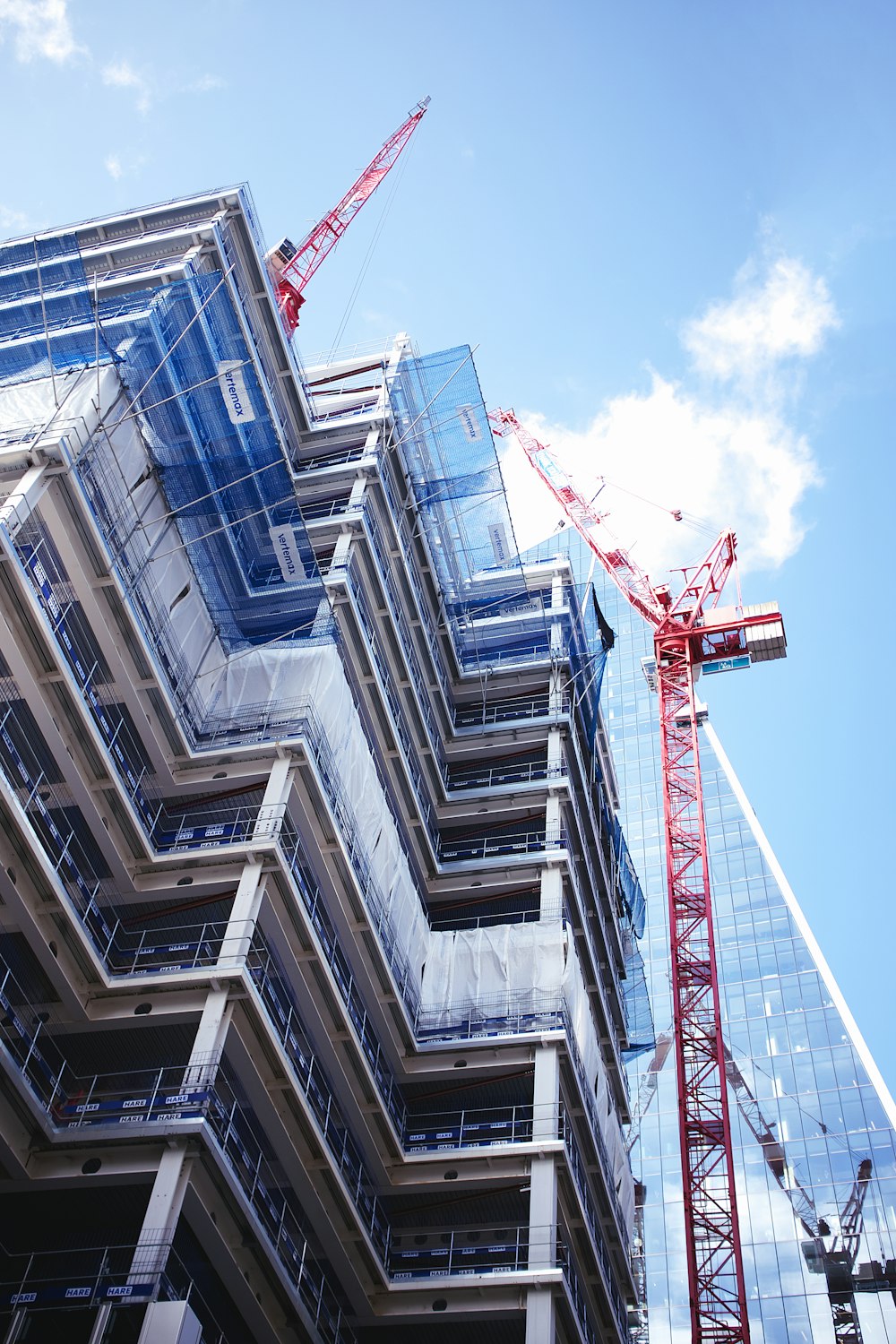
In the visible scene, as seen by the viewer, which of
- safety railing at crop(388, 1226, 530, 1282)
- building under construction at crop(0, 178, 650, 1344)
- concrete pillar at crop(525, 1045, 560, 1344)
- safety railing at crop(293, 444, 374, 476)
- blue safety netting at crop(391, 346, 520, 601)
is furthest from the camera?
blue safety netting at crop(391, 346, 520, 601)

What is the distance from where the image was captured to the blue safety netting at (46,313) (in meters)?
29.0

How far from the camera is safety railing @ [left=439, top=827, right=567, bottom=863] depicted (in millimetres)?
39062

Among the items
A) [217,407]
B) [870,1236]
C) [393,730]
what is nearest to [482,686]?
[393,730]

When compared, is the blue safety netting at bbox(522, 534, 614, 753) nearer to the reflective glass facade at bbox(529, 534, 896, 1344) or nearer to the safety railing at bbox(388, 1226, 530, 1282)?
the safety railing at bbox(388, 1226, 530, 1282)

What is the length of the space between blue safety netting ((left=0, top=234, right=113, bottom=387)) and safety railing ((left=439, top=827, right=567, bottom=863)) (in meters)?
19.7

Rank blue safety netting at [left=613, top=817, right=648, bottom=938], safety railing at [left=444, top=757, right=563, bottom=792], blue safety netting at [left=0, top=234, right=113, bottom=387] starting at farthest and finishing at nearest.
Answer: blue safety netting at [left=613, top=817, right=648, bottom=938] < safety railing at [left=444, top=757, right=563, bottom=792] < blue safety netting at [left=0, top=234, right=113, bottom=387]

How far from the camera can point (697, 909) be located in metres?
51.7

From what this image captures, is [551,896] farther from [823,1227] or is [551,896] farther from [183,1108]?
[823,1227]

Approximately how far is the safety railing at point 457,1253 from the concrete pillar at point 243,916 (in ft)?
31.8

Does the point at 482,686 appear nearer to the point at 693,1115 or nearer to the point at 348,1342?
the point at 693,1115

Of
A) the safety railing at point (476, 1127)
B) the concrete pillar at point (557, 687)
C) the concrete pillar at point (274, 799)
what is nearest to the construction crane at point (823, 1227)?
the concrete pillar at point (557, 687)

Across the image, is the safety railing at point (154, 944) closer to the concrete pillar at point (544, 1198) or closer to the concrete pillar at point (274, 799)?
the concrete pillar at point (274, 799)

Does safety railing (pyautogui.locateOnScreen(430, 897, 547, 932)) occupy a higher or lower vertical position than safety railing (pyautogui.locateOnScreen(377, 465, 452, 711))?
lower

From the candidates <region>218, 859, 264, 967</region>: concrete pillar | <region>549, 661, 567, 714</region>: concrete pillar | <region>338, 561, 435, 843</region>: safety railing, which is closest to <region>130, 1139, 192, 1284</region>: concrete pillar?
<region>218, 859, 264, 967</region>: concrete pillar
